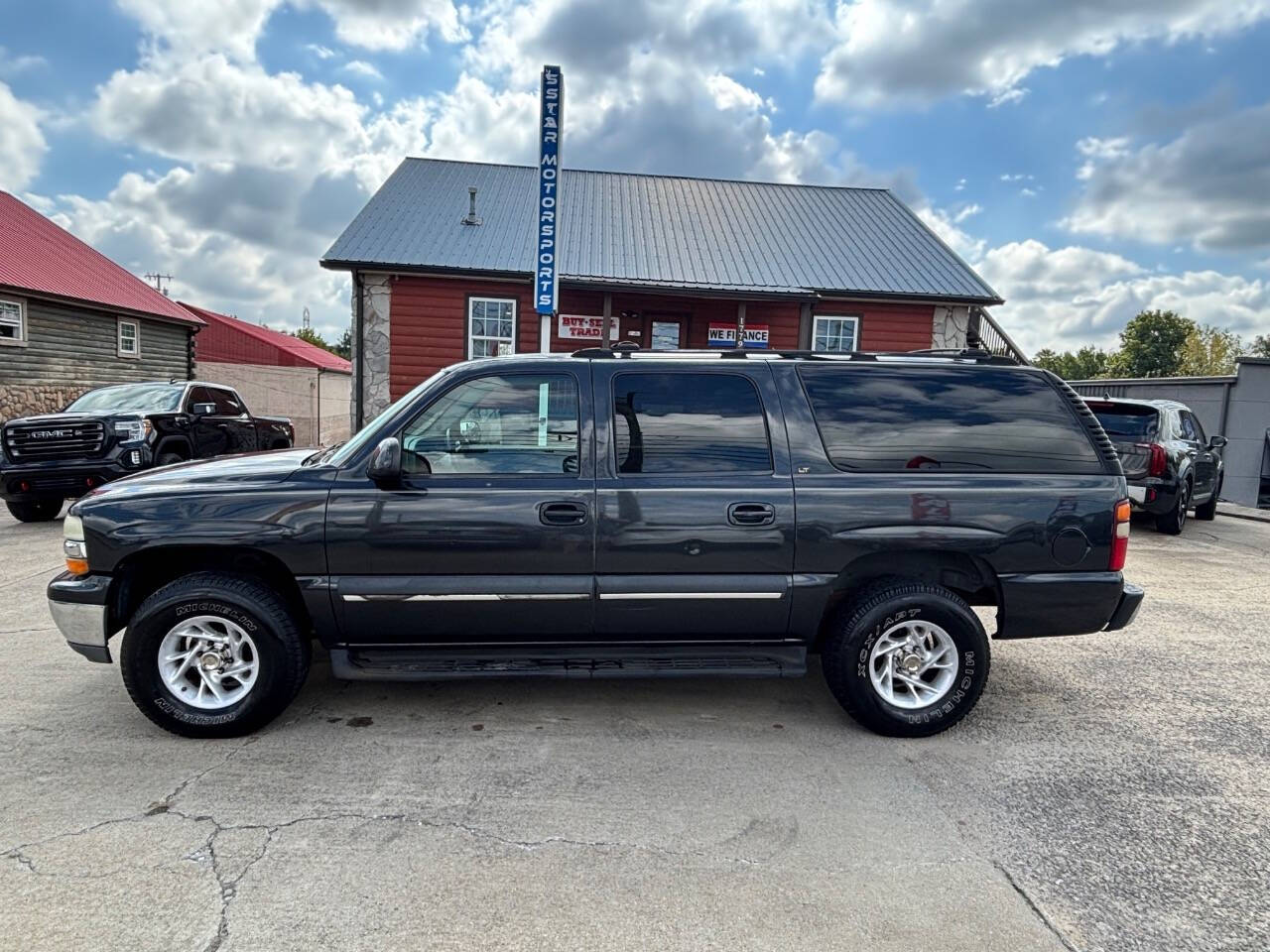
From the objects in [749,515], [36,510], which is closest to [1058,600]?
[749,515]

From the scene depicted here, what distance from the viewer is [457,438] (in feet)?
11.8

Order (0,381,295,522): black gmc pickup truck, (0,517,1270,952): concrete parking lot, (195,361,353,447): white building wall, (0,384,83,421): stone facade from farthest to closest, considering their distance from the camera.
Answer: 1. (195,361,353,447): white building wall
2. (0,384,83,421): stone facade
3. (0,381,295,522): black gmc pickup truck
4. (0,517,1270,952): concrete parking lot

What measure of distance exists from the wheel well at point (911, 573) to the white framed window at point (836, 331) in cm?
1237

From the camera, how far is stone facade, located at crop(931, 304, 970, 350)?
15500mm

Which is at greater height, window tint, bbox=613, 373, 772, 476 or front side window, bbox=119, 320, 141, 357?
front side window, bbox=119, 320, 141, 357

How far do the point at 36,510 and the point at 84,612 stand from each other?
25.3ft

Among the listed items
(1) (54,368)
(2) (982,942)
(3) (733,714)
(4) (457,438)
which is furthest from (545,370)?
(1) (54,368)

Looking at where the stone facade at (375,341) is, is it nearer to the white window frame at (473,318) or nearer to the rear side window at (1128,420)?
the white window frame at (473,318)

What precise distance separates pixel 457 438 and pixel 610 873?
2059mm

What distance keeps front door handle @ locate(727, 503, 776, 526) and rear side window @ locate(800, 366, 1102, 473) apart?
0.45 m

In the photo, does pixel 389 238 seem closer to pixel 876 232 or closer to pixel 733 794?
pixel 876 232

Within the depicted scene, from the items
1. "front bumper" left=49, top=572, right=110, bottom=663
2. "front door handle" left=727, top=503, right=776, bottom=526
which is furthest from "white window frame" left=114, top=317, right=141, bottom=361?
"front door handle" left=727, top=503, right=776, bottom=526

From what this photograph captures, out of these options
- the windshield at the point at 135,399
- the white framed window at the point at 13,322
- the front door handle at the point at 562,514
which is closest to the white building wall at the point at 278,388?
the white framed window at the point at 13,322

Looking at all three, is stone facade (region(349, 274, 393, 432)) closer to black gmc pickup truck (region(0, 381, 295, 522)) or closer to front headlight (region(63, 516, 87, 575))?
black gmc pickup truck (region(0, 381, 295, 522))
